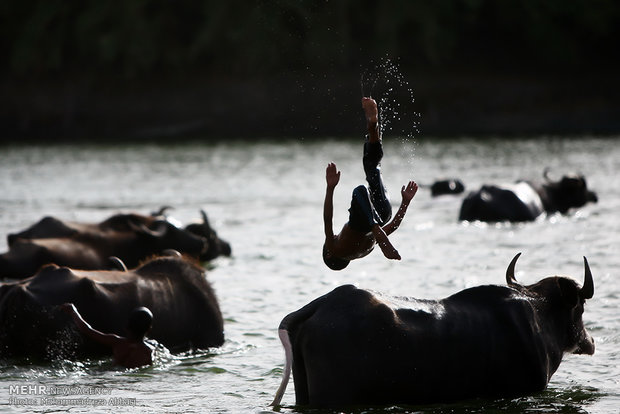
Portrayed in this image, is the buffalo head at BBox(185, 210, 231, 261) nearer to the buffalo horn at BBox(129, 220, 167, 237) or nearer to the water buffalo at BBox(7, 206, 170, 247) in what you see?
the buffalo horn at BBox(129, 220, 167, 237)

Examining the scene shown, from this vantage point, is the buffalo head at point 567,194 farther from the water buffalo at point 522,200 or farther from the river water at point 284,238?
the river water at point 284,238

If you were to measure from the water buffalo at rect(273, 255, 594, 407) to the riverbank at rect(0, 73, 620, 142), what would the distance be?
118 feet

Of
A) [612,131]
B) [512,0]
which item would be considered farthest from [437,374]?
[512,0]

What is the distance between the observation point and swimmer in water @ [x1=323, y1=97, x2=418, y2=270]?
852cm

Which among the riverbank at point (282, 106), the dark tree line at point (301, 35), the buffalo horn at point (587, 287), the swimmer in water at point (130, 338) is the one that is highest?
the dark tree line at point (301, 35)

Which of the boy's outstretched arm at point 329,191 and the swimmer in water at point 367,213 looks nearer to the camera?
the boy's outstretched arm at point 329,191

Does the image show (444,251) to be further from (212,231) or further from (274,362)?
(274,362)

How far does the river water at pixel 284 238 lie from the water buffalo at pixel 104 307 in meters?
0.22

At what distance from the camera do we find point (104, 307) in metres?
10.0

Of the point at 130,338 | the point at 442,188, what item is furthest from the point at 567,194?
the point at 130,338

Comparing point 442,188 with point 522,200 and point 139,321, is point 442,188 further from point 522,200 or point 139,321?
point 139,321

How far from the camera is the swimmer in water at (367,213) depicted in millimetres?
8516

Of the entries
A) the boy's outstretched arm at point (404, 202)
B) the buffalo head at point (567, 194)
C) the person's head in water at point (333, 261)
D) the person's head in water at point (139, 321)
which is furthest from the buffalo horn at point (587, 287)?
the buffalo head at point (567, 194)

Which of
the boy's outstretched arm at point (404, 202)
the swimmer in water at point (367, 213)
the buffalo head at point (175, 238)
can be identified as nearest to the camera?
the swimmer in water at point (367, 213)
